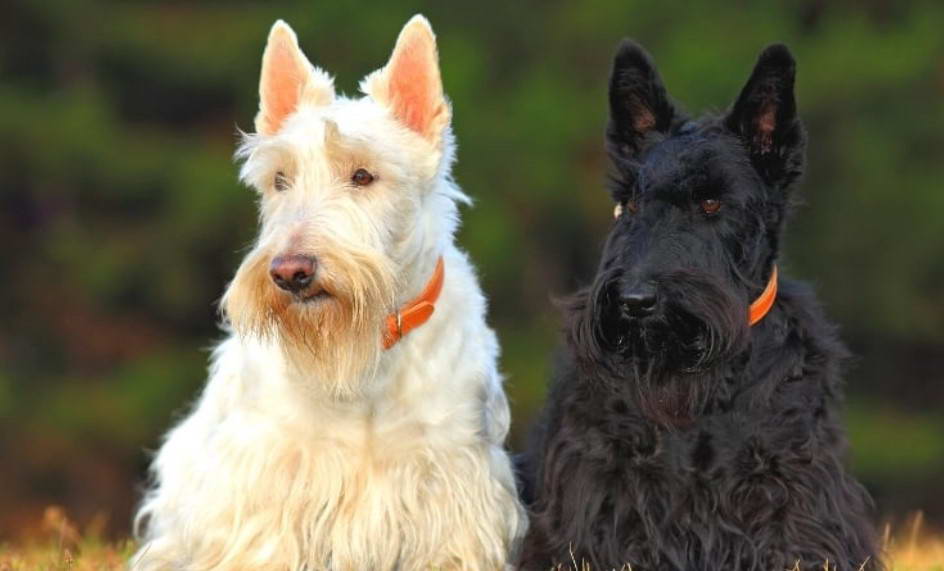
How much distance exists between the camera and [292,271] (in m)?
5.39

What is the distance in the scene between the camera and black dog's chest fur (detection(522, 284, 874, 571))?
5.48 meters

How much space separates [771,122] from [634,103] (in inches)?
20.0

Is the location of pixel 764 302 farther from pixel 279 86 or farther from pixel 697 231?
pixel 279 86

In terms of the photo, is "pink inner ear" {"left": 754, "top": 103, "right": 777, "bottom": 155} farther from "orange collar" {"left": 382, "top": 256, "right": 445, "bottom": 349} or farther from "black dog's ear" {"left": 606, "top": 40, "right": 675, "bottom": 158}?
"orange collar" {"left": 382, "top": 256, "right": 445, "bottom": 349}

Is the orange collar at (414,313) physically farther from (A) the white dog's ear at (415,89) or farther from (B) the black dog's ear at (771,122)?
(B) the black dog's ear at (771,122)

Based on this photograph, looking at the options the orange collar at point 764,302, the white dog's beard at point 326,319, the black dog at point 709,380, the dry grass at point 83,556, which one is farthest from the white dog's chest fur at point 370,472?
the orange collar at point 764,302

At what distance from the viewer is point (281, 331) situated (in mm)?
5605

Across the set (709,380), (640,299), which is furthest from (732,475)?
(640,299)

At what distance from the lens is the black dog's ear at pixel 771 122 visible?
18.1 feet

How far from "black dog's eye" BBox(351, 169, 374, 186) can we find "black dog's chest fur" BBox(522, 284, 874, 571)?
94 cm

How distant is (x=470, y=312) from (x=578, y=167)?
10943mm

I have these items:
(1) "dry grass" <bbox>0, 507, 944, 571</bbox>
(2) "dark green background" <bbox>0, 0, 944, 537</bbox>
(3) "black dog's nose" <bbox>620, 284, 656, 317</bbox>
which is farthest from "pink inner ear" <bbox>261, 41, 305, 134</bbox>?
(2) "dark green background" <bbox>0, 0, 944, 537</bbox>

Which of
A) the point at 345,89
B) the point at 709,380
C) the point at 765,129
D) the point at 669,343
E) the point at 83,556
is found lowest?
the point at 83,556

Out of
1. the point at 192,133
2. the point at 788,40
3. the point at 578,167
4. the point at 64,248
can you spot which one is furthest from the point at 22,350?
the point at 788,40
